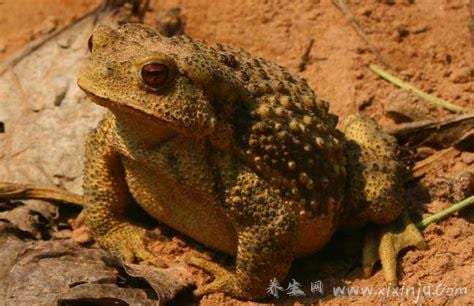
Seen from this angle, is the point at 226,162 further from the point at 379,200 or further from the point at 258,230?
the point at 379,200

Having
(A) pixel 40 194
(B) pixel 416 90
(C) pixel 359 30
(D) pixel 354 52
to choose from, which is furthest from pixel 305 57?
(A) pixel 40 194

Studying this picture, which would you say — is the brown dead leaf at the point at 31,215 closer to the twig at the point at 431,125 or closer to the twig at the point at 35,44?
the twig at the point at 35,44

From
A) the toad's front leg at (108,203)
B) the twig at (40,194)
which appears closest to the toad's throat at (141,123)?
the toad's front leg at (108,203)

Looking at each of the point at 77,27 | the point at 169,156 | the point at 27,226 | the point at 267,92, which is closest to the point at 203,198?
the point at 169,156

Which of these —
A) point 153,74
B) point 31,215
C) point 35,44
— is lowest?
point 31,215

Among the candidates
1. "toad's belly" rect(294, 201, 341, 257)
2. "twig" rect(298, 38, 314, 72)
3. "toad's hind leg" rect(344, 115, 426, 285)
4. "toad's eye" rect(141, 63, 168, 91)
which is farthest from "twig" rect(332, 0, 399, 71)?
"toad's eye" rect(141, 63, 168, 91)

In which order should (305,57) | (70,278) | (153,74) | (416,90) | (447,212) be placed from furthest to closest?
(305,57)
(416,90)
(447,212)
(70,278)
(153,74)

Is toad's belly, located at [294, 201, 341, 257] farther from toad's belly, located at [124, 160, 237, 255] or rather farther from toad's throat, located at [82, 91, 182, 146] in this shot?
toad's throat, located at [82, 91, 182, 146]
